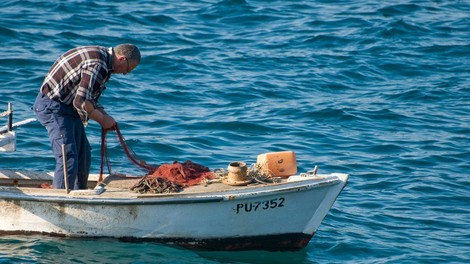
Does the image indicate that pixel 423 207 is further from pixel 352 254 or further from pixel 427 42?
pixel 427 42

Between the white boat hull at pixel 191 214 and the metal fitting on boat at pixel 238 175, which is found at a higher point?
the metal fitting on boat at pixel 238 175

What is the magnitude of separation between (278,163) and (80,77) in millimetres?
2106

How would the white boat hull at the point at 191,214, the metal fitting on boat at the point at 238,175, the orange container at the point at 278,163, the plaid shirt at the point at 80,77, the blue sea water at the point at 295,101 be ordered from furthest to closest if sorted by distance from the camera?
1. the blue sea water at the point at 295,101
2. the orange container at the point at 278,163
3. the metal fitting on boat at the point at 238,175
4. the white boat hull at the point at 191,214
5. the plaid shirt at the point at 80,77

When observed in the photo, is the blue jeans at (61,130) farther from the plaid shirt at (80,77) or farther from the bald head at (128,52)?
the bald head at (128,52)

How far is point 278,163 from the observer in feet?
33.6

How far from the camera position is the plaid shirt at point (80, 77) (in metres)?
9.71

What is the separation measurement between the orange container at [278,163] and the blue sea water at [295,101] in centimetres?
83

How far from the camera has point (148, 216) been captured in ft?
32.6

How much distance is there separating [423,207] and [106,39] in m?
8.37

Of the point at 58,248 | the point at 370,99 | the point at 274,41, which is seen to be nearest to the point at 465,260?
the point at 58,248

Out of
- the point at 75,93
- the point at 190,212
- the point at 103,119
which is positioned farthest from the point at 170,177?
the point at 75,93

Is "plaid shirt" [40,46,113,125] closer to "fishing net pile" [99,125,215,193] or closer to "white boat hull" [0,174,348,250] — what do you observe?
"fishing net pile" [99,125,215,193]

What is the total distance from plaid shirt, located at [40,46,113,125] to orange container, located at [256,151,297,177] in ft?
5.67

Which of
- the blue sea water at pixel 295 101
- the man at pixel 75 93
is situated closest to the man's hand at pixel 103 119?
the man at pixel 75 93
